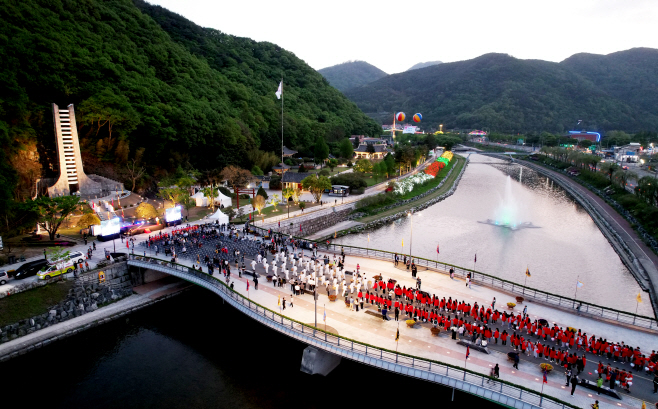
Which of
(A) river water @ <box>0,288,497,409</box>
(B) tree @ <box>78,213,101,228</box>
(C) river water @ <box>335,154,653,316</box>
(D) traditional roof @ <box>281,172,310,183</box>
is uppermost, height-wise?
(D) traditional roof @ <box>281,172,310,183</box>

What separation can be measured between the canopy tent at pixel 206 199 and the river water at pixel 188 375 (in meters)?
26.7

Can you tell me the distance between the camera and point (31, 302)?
27.0 metres

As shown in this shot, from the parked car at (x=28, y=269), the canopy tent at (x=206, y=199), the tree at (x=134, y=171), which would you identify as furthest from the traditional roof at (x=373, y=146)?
the parked car at (x=28, y=269)

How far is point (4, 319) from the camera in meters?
25.3

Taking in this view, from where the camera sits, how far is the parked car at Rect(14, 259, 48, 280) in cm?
2911

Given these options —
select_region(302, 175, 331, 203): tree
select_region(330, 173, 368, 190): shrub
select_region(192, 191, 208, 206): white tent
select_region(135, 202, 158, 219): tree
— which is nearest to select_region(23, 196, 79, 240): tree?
select_region(135, 202, 158, 219): tree

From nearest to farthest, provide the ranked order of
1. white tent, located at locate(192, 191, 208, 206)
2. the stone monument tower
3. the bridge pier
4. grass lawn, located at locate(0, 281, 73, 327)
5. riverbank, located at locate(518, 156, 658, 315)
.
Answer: the bridge pier
grass lawn, located at locate(0, 281, 73, 327)
riverbank, located at locate(518, 156, 658, 315)
the stone monument tower
white tent, located at locate(192, 191, 208, 206)

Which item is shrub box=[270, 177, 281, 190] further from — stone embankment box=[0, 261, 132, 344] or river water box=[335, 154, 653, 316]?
stone embankment box=[0, 261, 132, 344]

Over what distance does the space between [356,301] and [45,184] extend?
46.0 m

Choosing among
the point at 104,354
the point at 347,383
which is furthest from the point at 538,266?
the point at 104,354

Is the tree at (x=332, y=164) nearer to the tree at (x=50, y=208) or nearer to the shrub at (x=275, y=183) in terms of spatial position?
the shrub at (x=275, y=183)

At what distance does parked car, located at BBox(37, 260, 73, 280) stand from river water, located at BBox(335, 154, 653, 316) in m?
27.8

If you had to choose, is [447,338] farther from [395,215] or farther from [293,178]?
[293,178]

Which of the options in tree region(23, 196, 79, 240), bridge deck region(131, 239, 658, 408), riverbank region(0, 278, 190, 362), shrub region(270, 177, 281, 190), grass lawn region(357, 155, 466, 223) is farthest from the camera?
shrub region(270, 177, 281, 190)
